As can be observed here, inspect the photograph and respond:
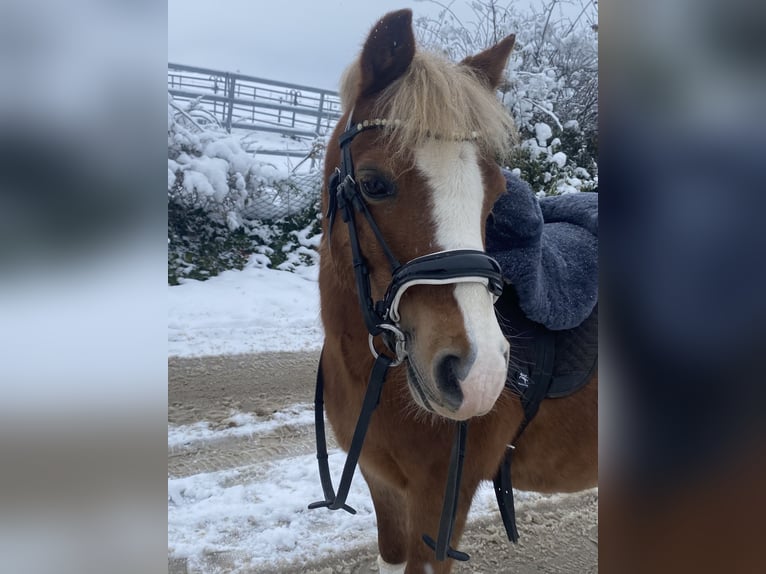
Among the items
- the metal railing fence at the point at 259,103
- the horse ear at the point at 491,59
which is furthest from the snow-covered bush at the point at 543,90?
the horse ear at the point at 491,59

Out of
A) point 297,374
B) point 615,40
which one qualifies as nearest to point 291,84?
point 297,374

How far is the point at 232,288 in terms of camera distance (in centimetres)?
545

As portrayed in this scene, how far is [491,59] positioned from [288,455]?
96.7 inches

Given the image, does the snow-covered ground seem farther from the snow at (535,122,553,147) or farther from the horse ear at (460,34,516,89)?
the snow at (535,122,553,147)

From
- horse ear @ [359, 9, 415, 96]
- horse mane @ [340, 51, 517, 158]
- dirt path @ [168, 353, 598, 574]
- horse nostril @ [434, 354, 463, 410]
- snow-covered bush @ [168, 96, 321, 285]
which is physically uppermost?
horse ear @ [359, 9, 415, 96]

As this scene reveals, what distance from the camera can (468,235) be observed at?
45.9 inches

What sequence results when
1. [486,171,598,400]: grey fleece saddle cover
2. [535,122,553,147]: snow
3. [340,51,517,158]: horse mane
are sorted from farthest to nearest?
[535,122,553,147]: snow → [486,171,598,400]: grey fleece saddle cover → [340,51,517,158]: horse mane

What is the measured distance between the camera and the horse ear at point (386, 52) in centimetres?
125

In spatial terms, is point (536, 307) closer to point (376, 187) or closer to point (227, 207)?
point (376, 187)

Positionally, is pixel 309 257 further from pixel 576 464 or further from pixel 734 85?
pixel 734 85

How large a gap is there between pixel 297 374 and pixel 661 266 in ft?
12.7

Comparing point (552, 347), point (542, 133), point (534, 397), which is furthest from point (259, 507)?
point (542, 133)

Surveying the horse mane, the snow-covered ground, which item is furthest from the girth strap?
the horse mane

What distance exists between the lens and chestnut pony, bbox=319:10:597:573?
110 cm
